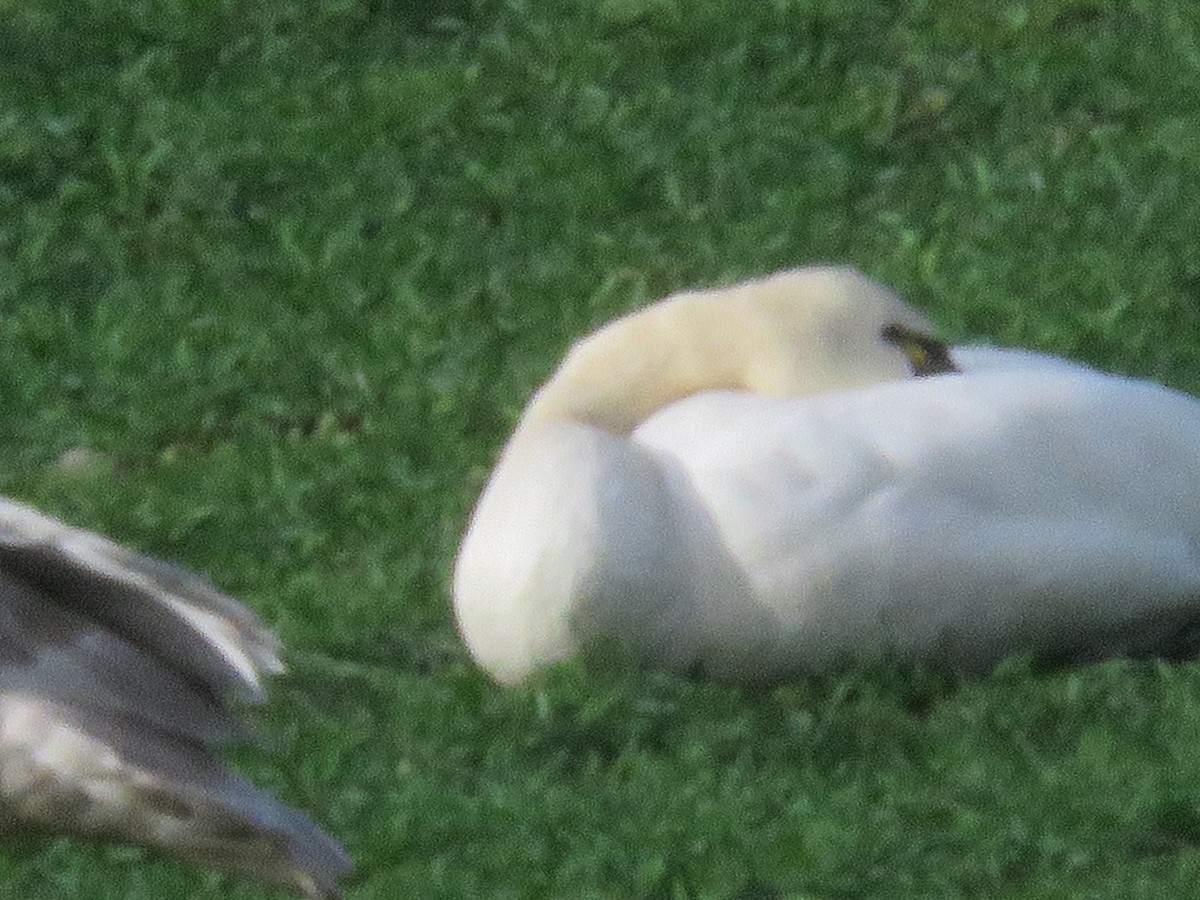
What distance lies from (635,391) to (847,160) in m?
3.08

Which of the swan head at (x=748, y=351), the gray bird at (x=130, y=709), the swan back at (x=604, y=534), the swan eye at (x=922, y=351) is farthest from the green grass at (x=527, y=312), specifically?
the gray bird at (x=130, y=709)

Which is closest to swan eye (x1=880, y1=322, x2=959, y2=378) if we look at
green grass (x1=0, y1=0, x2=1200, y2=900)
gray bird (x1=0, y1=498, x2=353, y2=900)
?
green grass (x1=0, y1=0, x2=1200, y2=900)

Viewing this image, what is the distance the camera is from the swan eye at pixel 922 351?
6.68 meters

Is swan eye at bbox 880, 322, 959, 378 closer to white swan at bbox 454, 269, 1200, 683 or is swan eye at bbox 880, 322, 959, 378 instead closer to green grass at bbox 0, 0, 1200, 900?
white swan at bbox 454, 269, 1200, 683

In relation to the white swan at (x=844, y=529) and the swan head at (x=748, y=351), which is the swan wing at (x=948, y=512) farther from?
the swan head at (x=748, y=351)

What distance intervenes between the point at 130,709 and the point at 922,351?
126 inches

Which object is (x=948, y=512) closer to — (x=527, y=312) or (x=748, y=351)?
(x=748, y=351)

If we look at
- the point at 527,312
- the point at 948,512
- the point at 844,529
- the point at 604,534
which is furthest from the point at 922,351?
→ the point at 527,312

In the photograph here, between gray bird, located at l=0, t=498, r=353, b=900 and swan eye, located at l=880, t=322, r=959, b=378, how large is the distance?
113 inches

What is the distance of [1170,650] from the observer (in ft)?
21.0

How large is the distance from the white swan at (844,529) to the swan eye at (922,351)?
0.38 ft

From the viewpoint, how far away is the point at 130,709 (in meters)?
3.76

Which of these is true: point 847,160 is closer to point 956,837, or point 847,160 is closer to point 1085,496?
point 1085,496

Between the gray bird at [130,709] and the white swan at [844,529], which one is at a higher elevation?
the gray bird at [130,709]
